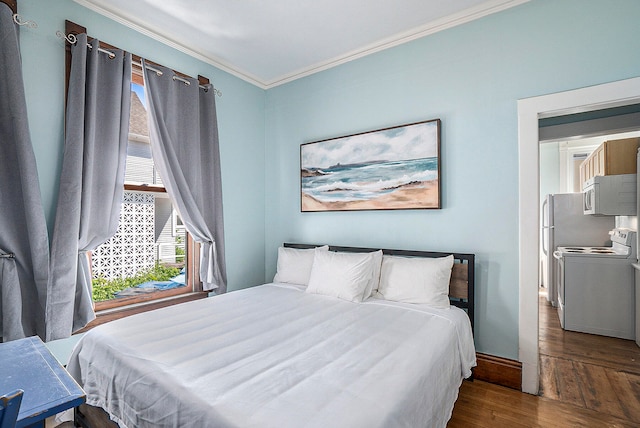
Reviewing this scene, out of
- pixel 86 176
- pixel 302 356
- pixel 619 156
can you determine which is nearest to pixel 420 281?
pixel 302 356

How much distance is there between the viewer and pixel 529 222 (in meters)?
2.22

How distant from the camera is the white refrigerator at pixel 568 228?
427 cm

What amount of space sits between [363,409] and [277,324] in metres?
0.96

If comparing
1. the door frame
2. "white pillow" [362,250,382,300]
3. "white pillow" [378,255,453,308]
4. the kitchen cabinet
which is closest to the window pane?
"white pillow" [362,250,382,300]

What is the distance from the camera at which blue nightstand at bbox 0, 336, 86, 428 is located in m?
0.86

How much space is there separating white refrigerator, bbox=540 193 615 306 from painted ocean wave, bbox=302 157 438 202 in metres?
3.21

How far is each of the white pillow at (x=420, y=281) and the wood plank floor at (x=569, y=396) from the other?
677mm

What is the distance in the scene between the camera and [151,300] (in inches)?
107

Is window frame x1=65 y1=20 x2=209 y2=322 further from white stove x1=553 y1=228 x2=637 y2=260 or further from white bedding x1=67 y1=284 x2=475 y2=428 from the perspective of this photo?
white stove x1=553 y1=228 x2=637 y2=260

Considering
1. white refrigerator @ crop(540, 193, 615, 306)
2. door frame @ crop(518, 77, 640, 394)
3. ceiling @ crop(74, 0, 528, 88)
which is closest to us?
door frame @ crop(518, 77, 640, 394)

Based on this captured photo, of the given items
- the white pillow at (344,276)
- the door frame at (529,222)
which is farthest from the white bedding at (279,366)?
the door frame at (529,222)

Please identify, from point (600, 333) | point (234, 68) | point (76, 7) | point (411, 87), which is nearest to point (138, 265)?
point (76, 7)

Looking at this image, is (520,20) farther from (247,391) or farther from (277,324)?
(247,391)

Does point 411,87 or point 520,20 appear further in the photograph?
point 411,87
